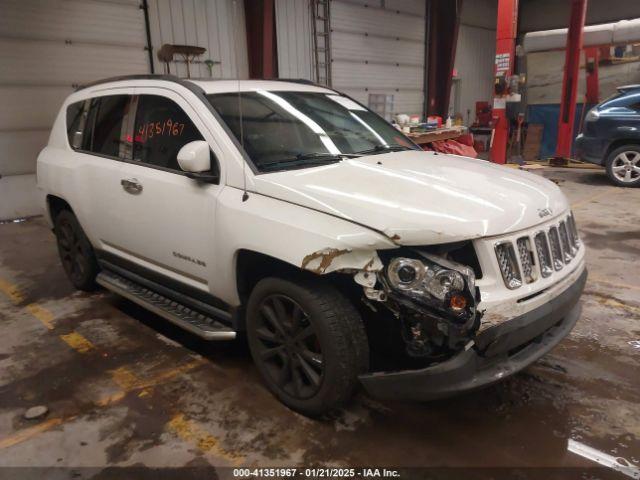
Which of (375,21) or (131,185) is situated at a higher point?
(375,21)

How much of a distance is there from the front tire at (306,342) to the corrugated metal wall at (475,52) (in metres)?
16.4

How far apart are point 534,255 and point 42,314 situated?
3.60 meters

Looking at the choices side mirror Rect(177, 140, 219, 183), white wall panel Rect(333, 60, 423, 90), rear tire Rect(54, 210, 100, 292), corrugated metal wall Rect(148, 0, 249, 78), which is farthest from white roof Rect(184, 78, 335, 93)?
white wall panel Rect(333, 60, 423, 90)

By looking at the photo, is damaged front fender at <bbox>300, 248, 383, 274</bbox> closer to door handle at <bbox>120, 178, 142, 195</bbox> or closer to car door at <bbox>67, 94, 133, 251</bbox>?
door handle at <bbox>120, 178, 142, 195</bbox>

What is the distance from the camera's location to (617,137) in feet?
25.5

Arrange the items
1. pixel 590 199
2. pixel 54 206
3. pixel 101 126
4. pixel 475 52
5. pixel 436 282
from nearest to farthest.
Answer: pixel 436 282 < pixel 101 126 < pixel 54 206 < pixel 590 199 < pixel 475 52

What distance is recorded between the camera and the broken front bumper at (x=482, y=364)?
1913 mm

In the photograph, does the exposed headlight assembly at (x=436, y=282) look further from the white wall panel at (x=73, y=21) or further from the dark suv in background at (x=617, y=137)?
the white wall panel at (x=73, y=21)

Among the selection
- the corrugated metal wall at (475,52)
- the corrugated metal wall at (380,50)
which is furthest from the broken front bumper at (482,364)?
the corrugated metal wall at (475,52)

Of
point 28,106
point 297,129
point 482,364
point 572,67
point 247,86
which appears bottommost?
point 482,364

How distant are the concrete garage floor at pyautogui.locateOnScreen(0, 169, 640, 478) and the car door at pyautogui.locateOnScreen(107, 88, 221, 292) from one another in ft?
1.89

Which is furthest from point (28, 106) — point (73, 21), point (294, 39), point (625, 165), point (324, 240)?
point (625, 165)

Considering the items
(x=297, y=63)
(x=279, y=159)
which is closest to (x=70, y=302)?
(x=279, y=159)

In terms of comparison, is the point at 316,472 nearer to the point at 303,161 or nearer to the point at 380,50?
the point at 303,161
